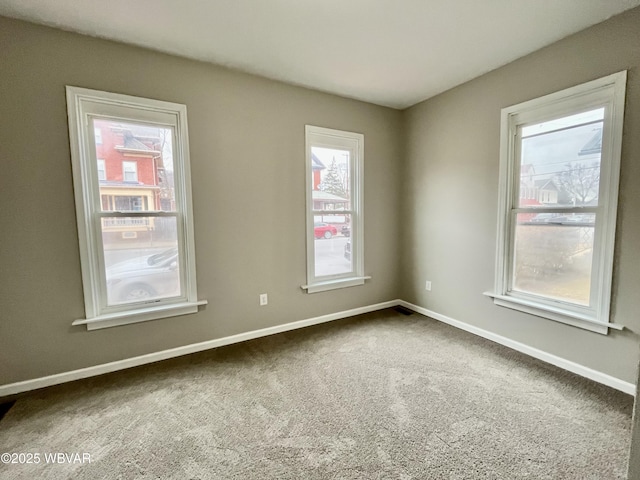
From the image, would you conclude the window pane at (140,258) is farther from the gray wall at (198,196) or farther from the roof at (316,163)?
the roof at (316,163)

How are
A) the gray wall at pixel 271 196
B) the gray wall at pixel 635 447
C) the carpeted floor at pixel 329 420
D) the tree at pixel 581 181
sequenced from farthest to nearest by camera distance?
the tree at pixel 581 181 < the gray wall at pixel 271 196 < the carpeted floor at pixel 329 420 < the gray wall at pixel 635 447

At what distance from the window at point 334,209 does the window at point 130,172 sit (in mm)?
1599

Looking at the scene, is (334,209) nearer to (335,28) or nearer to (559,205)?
(335,28)

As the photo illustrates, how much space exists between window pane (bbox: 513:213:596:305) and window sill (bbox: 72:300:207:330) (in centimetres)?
299

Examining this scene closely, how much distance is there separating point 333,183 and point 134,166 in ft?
6.50

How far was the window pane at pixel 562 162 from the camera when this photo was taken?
213 centimetres

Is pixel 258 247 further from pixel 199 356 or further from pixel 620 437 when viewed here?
pixel 620 437

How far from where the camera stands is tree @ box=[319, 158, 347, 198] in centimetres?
329

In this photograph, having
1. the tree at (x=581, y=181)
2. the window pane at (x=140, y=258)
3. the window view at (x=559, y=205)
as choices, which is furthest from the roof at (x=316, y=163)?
the tree at (x=581, y=181)

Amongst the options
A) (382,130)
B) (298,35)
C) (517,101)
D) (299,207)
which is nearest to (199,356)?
(299,207)

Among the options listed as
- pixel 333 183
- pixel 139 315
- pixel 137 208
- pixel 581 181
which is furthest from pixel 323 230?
pixel 581 181

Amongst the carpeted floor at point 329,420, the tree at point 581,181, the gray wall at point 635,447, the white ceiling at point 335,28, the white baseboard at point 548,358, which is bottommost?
the carpeted floor at point 329,420

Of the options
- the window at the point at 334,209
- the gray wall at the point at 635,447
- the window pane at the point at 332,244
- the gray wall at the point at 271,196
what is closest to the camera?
the gray wall at the point at 635,447

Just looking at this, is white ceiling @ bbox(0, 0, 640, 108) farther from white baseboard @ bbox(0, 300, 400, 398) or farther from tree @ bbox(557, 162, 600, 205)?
white baseboard @ bbox(0, 300, 400, 398)
